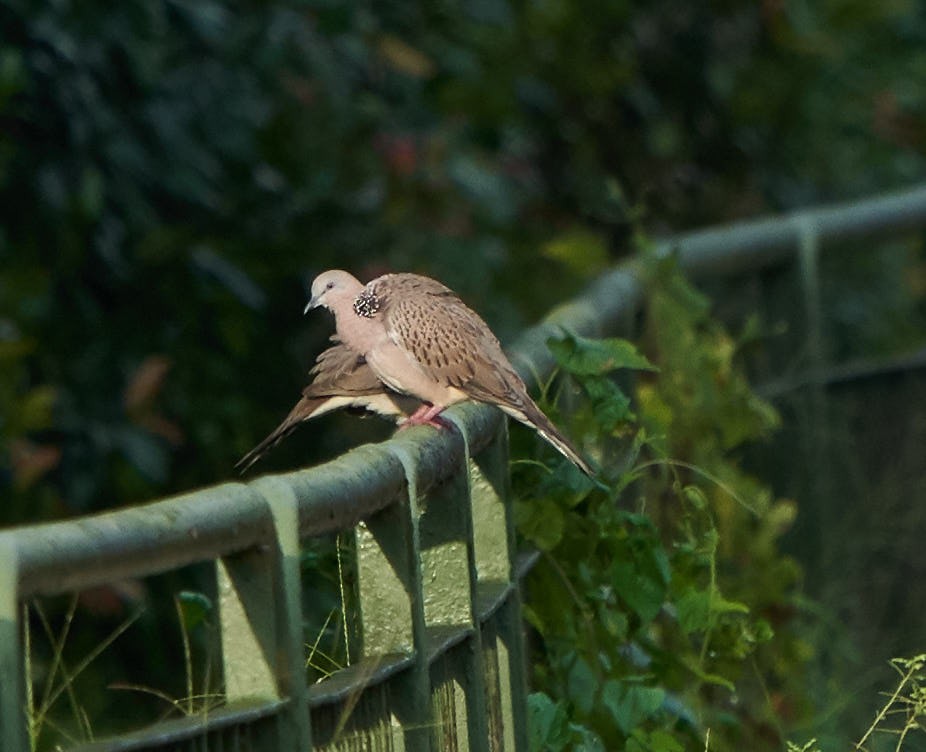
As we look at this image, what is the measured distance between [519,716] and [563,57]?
20.8 ft

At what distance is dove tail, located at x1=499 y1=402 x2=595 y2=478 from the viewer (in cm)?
395

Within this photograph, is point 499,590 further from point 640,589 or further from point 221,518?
point 221,518

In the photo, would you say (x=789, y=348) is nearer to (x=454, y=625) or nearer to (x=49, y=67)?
(x=49, y=67)

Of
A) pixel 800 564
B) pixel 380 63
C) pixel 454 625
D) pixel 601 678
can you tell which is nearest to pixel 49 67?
pixel 380 63

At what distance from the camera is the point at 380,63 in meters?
7.87

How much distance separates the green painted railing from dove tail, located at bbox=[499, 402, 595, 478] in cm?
20

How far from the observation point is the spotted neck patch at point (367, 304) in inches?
187

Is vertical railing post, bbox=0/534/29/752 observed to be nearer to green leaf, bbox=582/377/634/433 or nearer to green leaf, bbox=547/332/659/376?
green leaf, bbox=547/332/659/376

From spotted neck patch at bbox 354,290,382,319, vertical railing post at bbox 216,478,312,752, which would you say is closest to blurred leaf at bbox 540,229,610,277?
spotted neck patch at bbox 354,290,382,319

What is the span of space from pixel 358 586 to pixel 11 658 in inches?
39.4

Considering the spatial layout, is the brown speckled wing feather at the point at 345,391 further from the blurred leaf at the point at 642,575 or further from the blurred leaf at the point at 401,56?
the blurred leaf at the point at 401,56

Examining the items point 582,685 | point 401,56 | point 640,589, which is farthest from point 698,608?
point 401,56

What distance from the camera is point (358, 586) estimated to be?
271cm

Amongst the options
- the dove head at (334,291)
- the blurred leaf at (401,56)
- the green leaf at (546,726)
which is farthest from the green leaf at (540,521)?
the blurred leaf at (401,56)
